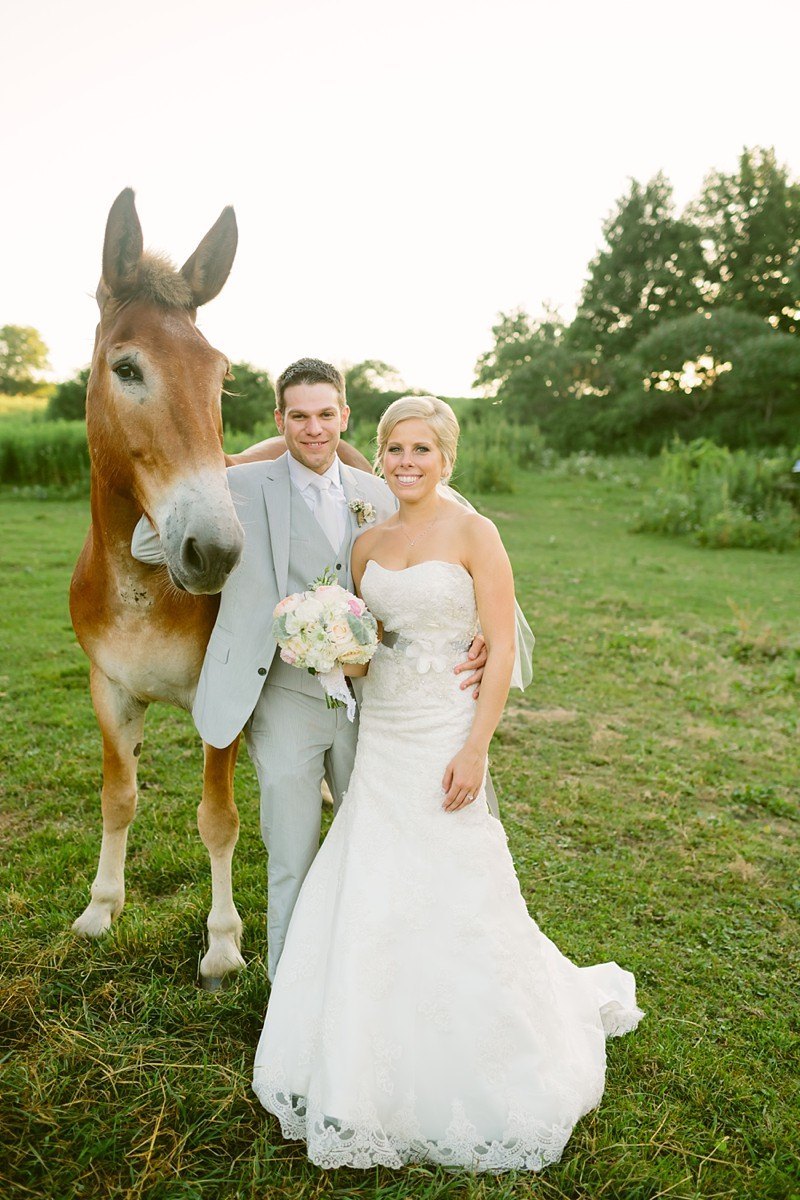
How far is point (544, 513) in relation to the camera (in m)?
16.2

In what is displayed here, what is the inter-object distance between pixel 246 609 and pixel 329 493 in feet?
1.82

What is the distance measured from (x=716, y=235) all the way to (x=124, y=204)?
124 feet

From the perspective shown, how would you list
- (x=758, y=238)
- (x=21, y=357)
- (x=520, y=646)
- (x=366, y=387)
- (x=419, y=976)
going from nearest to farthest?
(x=419, y=976) < (x=520, y=646) < (x=366, y=387) < (x=758, y=238) < (x=21, y=357)

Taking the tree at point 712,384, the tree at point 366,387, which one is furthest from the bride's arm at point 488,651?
the tree at point 712,384

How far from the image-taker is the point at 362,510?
9.89 ft

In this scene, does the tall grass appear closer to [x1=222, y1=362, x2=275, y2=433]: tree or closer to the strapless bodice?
[x1=222, y1=362, x2=275, y2=433]: tree

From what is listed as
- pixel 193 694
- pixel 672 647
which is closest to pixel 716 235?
pixel 672 647

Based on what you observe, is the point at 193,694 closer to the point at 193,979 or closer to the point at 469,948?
the point at 193,979

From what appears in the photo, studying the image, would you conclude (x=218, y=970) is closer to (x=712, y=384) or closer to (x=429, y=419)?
(x=429, y=419)

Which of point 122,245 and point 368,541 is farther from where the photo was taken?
point 368,541

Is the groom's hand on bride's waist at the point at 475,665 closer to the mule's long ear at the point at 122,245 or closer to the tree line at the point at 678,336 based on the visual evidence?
the mule's long ear at the point at 122,245

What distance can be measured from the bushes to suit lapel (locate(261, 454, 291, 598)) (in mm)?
12292

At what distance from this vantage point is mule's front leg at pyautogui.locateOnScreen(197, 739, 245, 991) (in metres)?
3.11

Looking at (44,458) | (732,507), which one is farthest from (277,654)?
(44,458)
